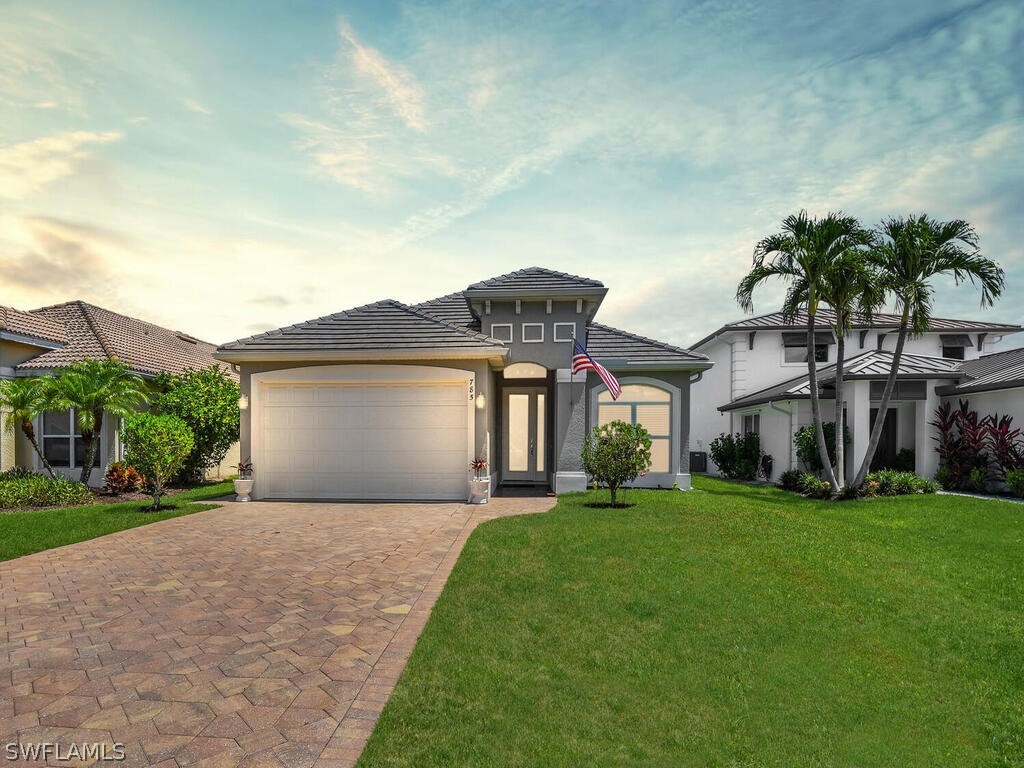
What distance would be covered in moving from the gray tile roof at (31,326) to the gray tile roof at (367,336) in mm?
7950

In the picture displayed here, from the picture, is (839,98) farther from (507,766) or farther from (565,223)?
(507,766)

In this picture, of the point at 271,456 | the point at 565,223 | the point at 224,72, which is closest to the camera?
the point at 224,72

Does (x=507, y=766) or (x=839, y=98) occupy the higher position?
(x=839, y=98)

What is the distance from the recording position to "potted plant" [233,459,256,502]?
503 inches

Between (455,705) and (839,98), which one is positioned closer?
(455,705)

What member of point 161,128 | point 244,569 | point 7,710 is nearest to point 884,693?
point 7,710

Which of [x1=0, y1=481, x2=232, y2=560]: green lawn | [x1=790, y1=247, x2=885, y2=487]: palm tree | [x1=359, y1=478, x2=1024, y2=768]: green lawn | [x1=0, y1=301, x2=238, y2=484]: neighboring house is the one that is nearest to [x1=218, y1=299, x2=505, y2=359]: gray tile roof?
[x1=0, y1=481, x2=232, y2=560]: green lawn

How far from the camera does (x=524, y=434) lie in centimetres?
1587

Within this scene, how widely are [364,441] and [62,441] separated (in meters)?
10.3

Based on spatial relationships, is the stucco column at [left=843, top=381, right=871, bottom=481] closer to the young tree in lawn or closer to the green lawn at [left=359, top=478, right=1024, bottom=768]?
the green lawn at [left=359, top=478, right=1024, bottom=768]

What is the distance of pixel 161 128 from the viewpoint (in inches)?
396

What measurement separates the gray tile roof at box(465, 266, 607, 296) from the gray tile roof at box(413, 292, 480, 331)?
7.18 feet

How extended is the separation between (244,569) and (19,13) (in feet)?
31.9

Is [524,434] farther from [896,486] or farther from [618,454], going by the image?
[896,486]
